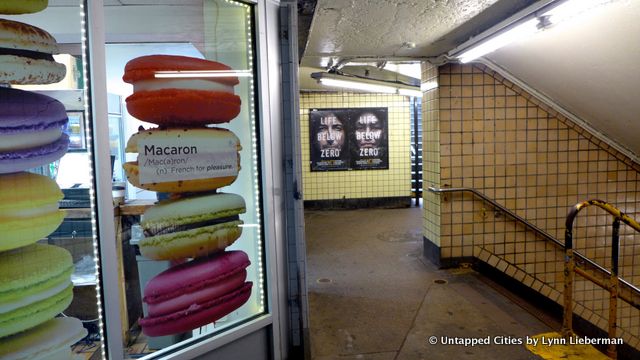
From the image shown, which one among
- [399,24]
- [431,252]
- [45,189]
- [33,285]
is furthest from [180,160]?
[431,252]

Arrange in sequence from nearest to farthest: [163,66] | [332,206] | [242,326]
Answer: [163,66] → [242,326] → [332,206]

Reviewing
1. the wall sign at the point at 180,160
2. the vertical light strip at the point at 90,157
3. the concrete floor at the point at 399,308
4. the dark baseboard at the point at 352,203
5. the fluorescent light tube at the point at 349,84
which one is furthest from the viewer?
the dark baseboard at the point at 352,203

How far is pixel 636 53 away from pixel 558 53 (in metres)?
0.70

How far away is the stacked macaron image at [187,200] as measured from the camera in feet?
7.61

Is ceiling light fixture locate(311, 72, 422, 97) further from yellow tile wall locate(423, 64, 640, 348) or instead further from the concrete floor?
the concrete floor

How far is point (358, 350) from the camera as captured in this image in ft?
10.6

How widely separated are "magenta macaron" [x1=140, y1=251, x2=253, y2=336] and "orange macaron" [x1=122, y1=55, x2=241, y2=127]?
0.87 meters

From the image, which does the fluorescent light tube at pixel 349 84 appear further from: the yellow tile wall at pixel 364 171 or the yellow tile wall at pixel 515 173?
the yellow tile wall at pixel 364 171

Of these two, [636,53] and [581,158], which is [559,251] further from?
[636,53]

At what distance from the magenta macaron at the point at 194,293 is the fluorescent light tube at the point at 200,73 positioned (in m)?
1.10

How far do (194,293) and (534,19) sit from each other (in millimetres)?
2971

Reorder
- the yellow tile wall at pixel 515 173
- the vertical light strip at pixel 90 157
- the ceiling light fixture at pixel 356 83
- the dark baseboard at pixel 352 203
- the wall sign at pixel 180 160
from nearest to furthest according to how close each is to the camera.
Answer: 1. the vertical light strip at pixel 90 157
2. the wall sign at pixel 180 160
3. the yellow tile wall at pixel 515 173
4. the ceiling light fixture at pixel 356 83
5. the dark baseboard at pixel 352 203

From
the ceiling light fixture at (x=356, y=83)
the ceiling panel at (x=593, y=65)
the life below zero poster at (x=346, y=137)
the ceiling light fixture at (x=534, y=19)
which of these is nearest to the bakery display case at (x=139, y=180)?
the ceiling light fixture at (x=534, y=19)

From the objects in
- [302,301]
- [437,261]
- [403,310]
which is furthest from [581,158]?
[302,301]
